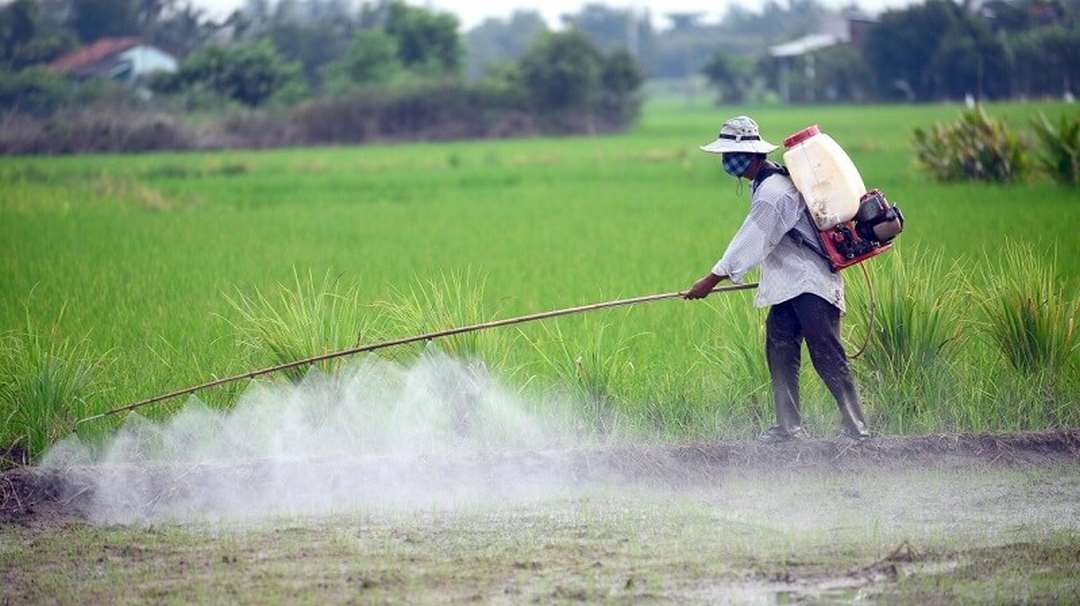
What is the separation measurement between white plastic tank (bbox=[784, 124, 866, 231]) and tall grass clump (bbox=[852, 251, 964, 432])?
2.78ft

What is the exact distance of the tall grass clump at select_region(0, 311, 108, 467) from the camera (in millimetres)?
5848

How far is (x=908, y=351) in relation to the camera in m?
6.08

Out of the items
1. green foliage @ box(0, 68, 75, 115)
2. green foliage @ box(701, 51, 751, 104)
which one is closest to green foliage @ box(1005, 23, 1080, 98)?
green foliage @ box(0, 68, 75, 115)

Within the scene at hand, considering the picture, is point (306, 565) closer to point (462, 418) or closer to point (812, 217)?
point (462, 418)

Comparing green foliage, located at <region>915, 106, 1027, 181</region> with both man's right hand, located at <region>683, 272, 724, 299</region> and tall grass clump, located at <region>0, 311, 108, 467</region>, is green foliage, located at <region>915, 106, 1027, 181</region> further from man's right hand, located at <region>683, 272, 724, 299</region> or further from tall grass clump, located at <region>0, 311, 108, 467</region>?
tall grass clump, located at <region>0, 311, 108, 467</region>

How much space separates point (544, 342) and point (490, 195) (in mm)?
11009

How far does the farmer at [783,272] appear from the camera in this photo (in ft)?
17.4

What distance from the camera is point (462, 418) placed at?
19.6ft

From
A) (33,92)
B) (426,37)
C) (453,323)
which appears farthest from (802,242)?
(426,37)

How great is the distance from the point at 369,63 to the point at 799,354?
34.1 metres

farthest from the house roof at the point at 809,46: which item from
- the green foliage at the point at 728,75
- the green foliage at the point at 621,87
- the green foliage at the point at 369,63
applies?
the green foliage at the point at 369,63

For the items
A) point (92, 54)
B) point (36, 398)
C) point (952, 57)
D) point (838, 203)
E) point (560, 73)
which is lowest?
point (560, 73)

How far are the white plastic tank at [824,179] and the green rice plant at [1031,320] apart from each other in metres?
1.33

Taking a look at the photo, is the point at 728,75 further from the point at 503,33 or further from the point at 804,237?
the point at 503,33
